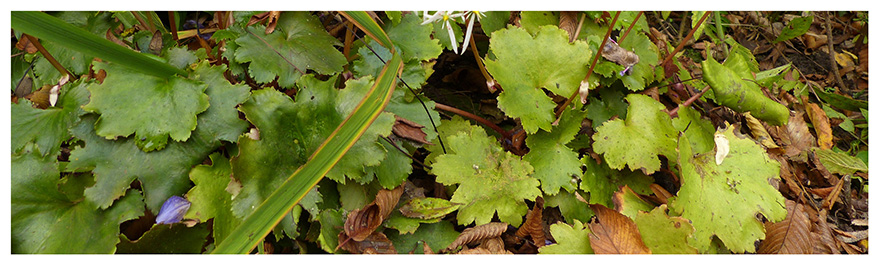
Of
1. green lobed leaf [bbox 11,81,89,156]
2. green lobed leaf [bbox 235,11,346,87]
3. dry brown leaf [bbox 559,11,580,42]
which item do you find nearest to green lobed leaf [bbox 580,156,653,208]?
dry brown leaf [bbox 559,11,580,42]

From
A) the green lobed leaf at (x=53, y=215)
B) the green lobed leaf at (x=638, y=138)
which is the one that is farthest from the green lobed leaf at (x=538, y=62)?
the green lobed leaf at (x=53, y=215)

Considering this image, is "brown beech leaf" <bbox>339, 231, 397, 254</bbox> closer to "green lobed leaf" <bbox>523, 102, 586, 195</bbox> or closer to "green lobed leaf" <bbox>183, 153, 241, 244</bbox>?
"green lobed leaf" <bbox>183, 153, 241, 244</bbox>

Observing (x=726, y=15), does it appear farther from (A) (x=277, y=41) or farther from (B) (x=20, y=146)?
(B) (x=20, y=146)

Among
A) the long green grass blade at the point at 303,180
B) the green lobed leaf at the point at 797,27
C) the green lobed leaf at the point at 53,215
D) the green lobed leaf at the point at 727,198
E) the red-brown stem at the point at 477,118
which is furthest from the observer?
the green lobed leaf at the point at 797,27

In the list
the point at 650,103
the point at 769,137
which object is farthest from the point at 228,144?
the point at 769,137

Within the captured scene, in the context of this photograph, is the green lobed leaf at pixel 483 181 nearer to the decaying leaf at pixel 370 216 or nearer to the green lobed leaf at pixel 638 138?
the decaying leaf at pixel 370 216
